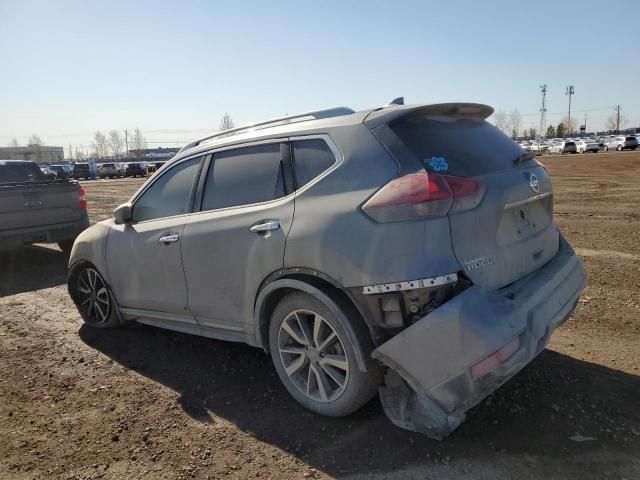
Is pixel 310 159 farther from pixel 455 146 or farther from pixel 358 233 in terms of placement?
pixel 455 146

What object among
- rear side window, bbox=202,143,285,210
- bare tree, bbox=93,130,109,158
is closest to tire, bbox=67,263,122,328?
rear side window, bbox=202,143,285,210

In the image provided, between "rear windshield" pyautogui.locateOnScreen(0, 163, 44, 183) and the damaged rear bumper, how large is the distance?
9.08 metres

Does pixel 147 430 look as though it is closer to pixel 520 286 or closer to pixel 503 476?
pixel 503 476

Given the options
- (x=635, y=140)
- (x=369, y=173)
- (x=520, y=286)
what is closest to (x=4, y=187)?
(x=369, y=173)

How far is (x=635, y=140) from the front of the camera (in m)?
56.8

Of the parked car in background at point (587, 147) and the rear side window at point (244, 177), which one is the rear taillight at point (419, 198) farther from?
the parked car in background at point (587, 147)

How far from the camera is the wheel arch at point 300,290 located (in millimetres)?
2850

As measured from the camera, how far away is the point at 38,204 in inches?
317

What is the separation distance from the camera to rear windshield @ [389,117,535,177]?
2.88 meters

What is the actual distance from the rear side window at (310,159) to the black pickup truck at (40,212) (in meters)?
6.40

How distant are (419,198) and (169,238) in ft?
7.07

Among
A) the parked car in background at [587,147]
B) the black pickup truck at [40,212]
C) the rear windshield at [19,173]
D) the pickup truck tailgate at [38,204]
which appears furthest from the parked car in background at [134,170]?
the parked car in background at [587,147]

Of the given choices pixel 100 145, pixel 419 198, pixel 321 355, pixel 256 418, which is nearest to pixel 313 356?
pixel 321 355

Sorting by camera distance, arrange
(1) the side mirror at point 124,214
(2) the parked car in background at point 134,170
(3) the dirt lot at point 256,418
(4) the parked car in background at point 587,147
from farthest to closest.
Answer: (4) the parked car in background at point 587,147, (2) the parked car in background at point 134,170, (1) the side mirror at point 124,214, (3) the dirt lot at point 256,418
